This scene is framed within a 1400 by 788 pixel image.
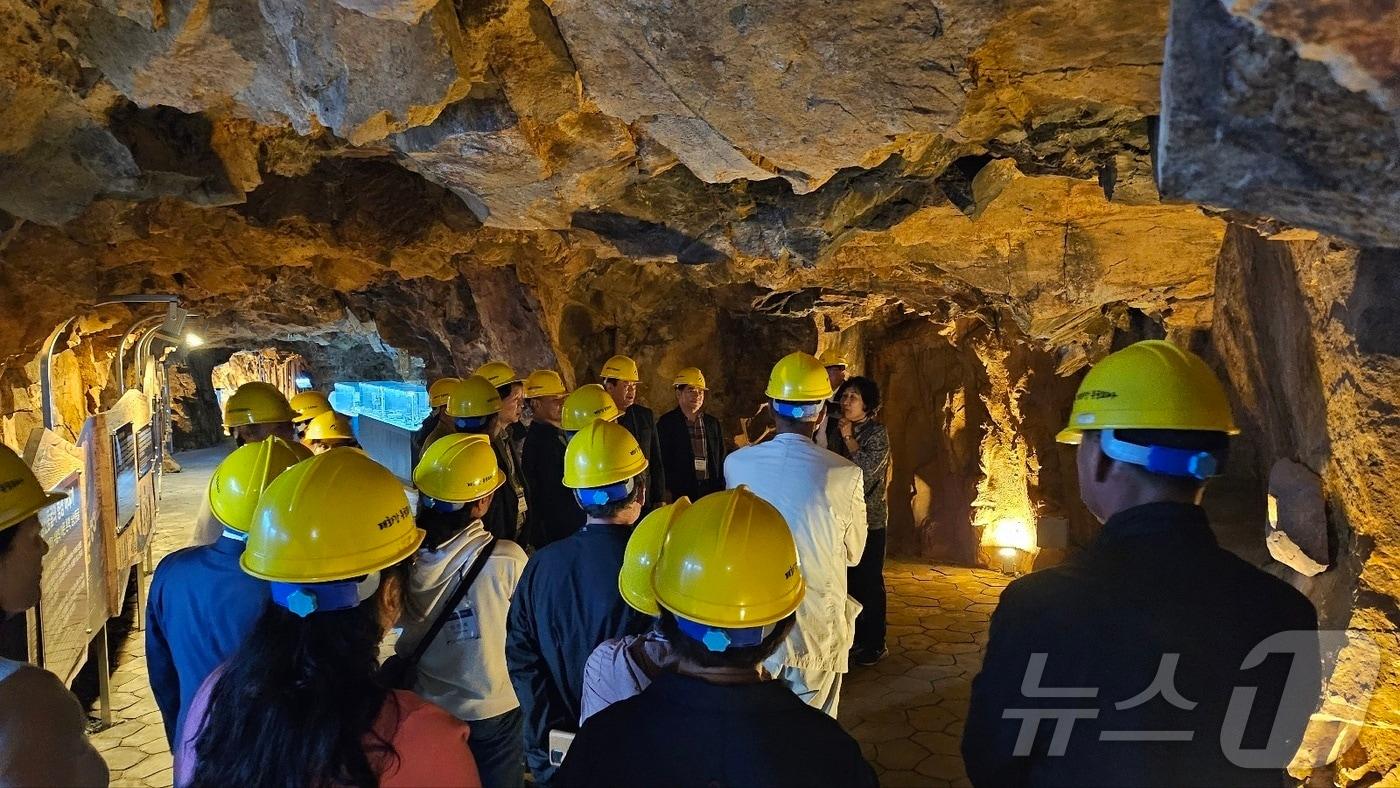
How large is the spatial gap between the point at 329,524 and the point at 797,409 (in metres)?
2.26

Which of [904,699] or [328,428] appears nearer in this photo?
[904,699]

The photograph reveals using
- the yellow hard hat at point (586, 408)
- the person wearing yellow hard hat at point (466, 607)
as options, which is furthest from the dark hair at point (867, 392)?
the person wearing yellow hard hat at point (466, 607)

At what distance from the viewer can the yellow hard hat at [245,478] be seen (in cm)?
252

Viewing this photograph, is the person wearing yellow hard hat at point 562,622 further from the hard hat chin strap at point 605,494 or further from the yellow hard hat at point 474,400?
the yellow hard hat at point 474,400

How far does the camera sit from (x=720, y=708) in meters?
1.27

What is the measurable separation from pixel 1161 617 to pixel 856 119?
2.04m

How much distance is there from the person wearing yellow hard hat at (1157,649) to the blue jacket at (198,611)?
197 centimetres

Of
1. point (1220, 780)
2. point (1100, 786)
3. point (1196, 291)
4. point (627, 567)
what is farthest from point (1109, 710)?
point (1196, 291)

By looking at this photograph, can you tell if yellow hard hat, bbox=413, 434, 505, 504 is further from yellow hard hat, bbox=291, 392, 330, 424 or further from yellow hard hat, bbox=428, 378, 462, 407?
yellow hard hat, bbox=291, 392, 330, 424

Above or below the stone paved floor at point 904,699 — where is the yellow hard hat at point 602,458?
above

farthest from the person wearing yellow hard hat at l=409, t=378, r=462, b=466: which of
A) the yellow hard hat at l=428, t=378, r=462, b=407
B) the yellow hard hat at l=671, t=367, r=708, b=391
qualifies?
the yellow hard hat at l=671, t=367, r=708, b=391

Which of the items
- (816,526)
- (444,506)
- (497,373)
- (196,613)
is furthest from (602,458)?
(497,373)

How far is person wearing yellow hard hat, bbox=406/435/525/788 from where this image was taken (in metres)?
2.47

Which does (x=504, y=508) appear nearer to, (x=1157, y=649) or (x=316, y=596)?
(x=316, y=596)
